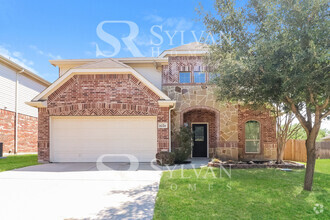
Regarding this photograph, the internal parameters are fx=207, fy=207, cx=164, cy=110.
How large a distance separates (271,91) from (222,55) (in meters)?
2.27

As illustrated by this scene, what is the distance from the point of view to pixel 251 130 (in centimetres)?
1273

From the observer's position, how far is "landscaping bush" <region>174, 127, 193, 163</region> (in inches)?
410

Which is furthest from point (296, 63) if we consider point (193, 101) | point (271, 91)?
point (193, 101)

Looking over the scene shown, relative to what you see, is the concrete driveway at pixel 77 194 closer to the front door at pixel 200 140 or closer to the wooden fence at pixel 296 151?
the front door at pixel 200 140

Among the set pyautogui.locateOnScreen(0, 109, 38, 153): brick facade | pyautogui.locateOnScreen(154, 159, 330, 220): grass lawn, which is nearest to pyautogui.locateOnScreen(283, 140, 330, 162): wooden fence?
pyautogui.locateOnScreen(154, 159, 330, 220): grass lawn

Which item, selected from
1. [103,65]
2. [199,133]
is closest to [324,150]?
[199,133]

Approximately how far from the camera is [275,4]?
5.98 m

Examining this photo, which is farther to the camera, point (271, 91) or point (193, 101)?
point (193, 101)

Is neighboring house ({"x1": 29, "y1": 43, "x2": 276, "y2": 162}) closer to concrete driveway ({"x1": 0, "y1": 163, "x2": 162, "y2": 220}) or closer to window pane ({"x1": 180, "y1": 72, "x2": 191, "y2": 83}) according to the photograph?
concrete driveway ({"x1": 0, "y1": 163, "x2": 162, "y2": 220})

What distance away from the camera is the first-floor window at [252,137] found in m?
12.6

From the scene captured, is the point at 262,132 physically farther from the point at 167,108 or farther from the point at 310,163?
the point at 310,163

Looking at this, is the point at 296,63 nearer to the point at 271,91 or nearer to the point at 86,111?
the point at 271,91

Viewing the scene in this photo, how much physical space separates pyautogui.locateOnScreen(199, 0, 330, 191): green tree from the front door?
5.82m

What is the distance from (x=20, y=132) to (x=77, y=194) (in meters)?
14.0
